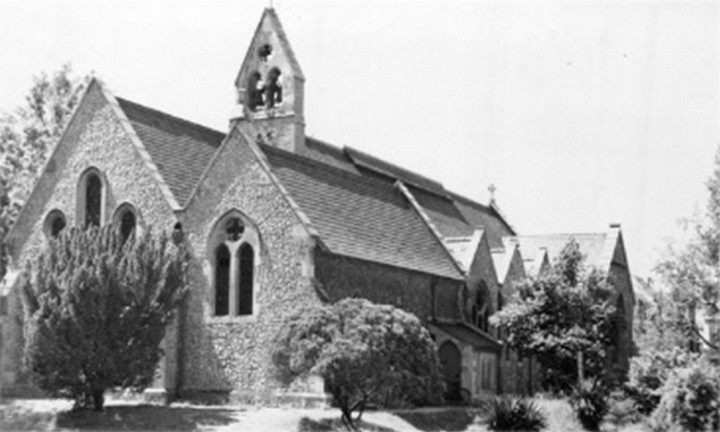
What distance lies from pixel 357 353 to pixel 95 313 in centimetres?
802

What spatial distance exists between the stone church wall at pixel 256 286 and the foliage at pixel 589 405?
31.6 ft

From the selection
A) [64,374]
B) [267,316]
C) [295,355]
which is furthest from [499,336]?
[64,374]

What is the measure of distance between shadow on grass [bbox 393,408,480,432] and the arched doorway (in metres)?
3.34

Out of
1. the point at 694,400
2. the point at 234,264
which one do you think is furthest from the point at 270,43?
the point at 694,400

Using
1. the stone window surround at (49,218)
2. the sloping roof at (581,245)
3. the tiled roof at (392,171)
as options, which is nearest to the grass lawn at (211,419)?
the stone window surround at (49,218)

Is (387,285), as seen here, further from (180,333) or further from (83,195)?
(83,195)

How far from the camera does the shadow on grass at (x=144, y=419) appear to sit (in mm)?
30609

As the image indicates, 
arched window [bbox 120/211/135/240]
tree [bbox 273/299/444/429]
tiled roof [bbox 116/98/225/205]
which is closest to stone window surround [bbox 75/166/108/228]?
arched window [bbox 120/211/135/240]

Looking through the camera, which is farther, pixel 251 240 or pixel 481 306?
pixel 481 306

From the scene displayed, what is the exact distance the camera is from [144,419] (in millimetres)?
31359

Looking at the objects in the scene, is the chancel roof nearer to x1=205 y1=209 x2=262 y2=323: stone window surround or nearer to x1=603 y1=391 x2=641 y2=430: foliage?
x1=205 y1=209 x2=262 y2=323: stone window surround

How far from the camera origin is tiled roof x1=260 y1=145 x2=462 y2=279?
3750 cm

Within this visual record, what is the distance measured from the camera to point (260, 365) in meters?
35.0

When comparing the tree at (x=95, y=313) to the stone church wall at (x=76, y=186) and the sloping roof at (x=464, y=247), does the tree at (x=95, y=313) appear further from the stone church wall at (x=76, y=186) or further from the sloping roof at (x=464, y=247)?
the sloping roof at (x=464, y=247)
